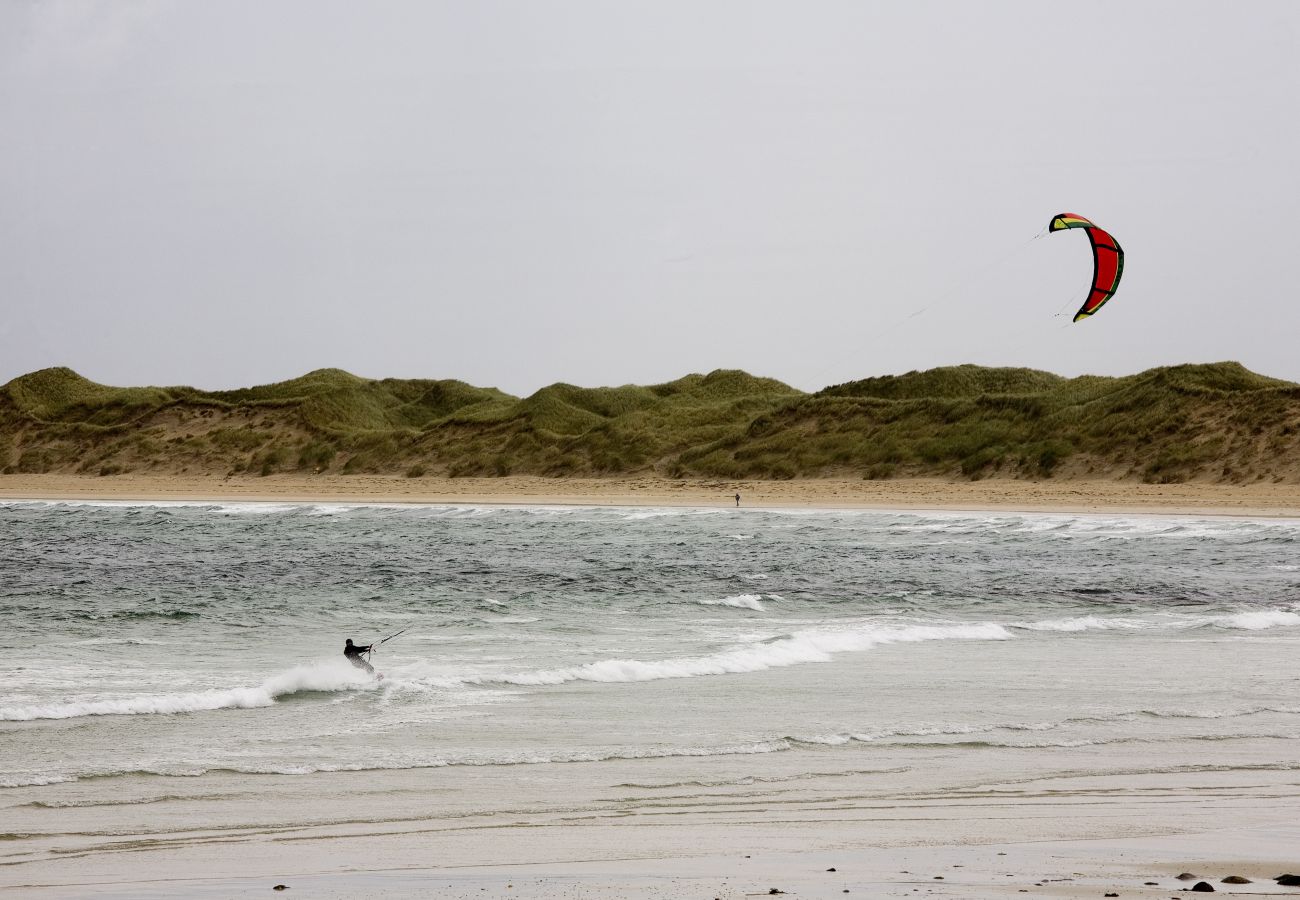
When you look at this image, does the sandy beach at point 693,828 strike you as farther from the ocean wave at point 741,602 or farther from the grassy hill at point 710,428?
the grassy hill at point 710,428

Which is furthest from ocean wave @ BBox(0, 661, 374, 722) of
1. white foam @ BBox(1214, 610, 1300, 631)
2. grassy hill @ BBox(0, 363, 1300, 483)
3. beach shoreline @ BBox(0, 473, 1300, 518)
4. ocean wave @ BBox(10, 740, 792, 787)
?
→ grassy hill @ BBox(0, 363, 1300, 483)

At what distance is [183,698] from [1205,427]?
40641 millimetres

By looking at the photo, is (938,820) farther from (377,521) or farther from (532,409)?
(532,409)

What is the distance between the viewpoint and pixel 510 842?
17.5 feet

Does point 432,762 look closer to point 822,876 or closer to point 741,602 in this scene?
point 822,876

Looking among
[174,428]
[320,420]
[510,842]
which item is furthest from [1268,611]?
[174,428]

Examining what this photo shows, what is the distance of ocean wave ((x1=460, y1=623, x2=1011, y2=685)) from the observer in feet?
32.7

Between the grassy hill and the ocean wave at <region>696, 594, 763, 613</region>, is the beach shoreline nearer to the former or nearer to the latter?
the grassy hill

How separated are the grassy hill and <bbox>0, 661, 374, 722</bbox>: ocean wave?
34.4 m

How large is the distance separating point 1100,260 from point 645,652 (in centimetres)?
1888

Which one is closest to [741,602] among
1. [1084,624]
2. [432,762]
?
[1084,624]

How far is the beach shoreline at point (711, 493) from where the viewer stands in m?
34.0

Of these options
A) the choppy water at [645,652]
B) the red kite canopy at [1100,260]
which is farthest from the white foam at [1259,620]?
the red kite canopy at [1100,260]

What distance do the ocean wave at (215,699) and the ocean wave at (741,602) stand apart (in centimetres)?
641
